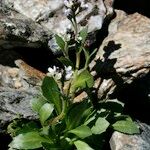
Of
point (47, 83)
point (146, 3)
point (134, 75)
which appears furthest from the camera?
point (146, 3)

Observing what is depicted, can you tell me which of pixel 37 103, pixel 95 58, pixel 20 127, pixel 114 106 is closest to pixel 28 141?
pixel 20 127

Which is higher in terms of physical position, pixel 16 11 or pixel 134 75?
pixel 16 11

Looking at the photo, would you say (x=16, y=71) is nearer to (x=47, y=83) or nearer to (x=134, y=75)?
(x=47, y=83)

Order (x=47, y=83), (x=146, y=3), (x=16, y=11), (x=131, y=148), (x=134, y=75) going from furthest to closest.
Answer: (x=146, y=3), (x=16, y=11), (x=134, y=75), (x=131, y=148), (x=47, y=83)

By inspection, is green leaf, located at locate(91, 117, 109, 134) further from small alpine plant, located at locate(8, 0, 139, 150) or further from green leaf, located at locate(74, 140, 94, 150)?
green leaf, located at locate(74, 140, 94, 150)

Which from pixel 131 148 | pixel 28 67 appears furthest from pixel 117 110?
pixel 28 67

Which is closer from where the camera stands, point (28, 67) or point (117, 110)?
point (117, 110)
